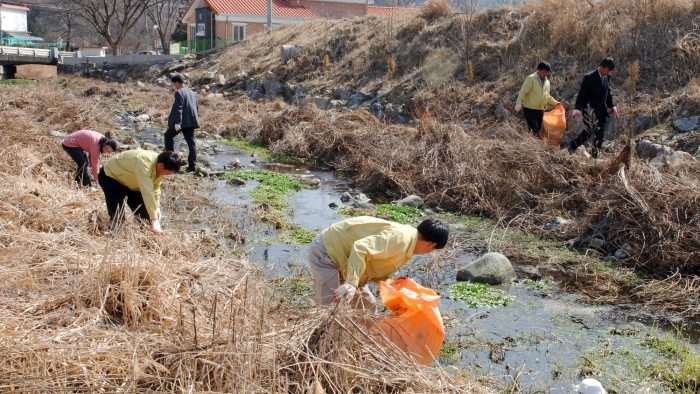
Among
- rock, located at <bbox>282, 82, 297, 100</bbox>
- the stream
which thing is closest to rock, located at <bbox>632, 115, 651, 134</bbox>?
the stream

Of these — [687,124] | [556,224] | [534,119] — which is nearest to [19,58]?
[534,119]

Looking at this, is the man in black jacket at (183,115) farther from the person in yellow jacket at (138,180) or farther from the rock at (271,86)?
the rock at (271,86)

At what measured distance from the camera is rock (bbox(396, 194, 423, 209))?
865cm

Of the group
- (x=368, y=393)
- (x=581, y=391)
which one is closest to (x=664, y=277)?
(x=581, y=391)

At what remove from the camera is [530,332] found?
4863 mm

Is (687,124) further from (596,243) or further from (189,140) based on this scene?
(189,140)

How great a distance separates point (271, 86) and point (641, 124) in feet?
45.0

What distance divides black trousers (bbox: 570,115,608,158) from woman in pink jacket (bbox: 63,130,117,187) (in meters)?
6.27

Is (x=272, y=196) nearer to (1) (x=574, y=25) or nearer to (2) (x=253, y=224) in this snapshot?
(2) (x=253, y=224)

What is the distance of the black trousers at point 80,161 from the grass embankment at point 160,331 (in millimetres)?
2672

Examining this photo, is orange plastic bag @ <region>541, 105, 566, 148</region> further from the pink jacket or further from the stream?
the pink jacket

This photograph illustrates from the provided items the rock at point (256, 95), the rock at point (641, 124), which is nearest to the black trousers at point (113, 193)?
the rock at point (641, 124)

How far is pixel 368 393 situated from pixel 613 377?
192cm

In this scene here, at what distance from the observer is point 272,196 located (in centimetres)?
897
